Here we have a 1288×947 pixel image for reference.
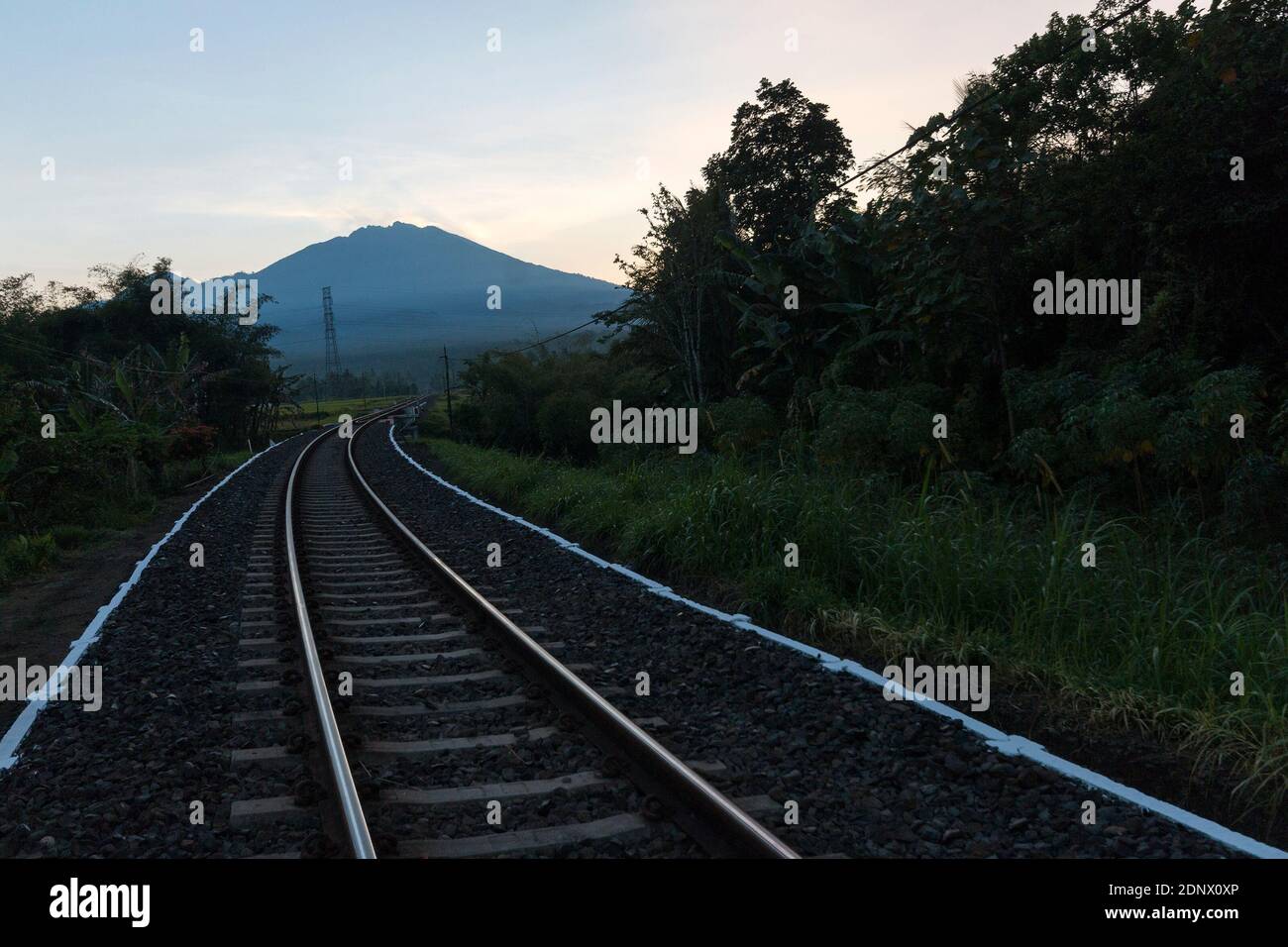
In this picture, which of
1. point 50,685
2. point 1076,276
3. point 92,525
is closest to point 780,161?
point 1076,276

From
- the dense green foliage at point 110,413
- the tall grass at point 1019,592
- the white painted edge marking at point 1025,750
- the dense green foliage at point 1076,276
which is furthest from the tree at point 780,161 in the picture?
the white painted edge marking at point 1025,750

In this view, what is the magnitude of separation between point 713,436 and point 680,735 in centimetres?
1528

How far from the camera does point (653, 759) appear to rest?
4.28m

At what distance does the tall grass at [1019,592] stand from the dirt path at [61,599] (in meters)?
5.29

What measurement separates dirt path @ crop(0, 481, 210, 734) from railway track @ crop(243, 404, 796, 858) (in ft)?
5.84

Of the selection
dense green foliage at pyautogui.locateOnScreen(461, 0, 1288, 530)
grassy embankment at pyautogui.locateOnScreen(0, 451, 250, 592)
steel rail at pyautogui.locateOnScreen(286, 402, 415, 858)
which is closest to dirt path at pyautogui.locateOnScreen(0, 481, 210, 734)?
grassy embankment at pyautogui.locateOnScreen(0, 451, 250, 592)

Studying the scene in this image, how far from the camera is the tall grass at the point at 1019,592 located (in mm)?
4848

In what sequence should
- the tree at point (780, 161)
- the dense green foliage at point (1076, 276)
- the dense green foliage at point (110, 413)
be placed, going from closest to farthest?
the dense green foliage at point (1076, 276)
the dense green foliage at point (110, 413)
the tree at point (780, 161)

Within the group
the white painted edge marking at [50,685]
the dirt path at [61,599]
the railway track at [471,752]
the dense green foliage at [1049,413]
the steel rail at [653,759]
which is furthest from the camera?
the dirt path at [61,599]

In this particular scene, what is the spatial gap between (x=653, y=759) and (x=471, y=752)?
3.50ft

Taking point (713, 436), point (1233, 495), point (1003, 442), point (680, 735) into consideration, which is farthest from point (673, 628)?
point (713, 436)

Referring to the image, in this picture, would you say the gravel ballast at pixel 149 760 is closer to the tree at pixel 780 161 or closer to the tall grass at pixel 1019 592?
the tall grass at pixel 1019 592

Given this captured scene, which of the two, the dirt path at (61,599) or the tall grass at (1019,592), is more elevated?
the tall grass at (1019,592)

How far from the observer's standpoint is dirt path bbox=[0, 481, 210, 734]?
287 inches
